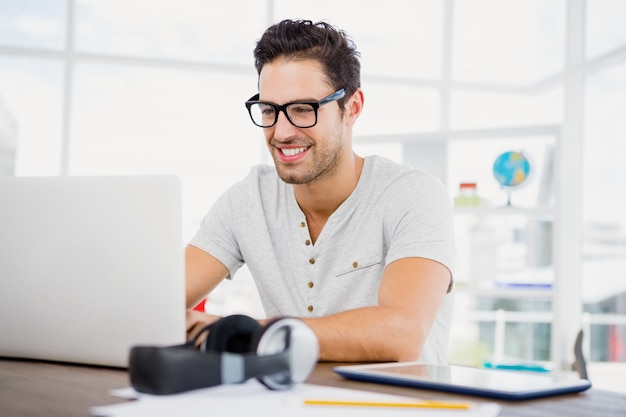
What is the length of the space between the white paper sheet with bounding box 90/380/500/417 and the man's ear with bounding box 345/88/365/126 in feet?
3.88

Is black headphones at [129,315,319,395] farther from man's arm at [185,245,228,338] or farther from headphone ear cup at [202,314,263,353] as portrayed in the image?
man's arm at [185,245,228,338]

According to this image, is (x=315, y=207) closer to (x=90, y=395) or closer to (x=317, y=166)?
(x=317, y=166)

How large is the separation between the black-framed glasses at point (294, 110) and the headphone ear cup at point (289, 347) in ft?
2.98

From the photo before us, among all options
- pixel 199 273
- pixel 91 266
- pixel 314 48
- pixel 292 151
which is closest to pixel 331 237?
pixel 292 151

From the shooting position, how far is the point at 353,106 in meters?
2.03

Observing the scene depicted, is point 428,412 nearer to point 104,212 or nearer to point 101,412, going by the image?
point 101,412

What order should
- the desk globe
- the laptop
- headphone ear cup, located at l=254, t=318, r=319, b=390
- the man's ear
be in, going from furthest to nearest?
the desk globe, the man's ear, the laptop, headphone ear cup, located at l=254, t=318, r=319, b=390

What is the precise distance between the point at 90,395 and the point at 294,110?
1.03 m

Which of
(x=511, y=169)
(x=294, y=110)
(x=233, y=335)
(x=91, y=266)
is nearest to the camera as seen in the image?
(x=233, y=335)

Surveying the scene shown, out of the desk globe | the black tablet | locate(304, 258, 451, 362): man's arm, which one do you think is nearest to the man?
locate(304, 258, 451, 362): man's arm

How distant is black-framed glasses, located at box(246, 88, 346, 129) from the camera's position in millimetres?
1786

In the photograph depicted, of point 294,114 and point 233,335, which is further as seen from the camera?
point 294,114

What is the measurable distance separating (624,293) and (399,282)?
3.51m

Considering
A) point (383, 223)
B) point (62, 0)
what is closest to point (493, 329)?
point (383, 223)
